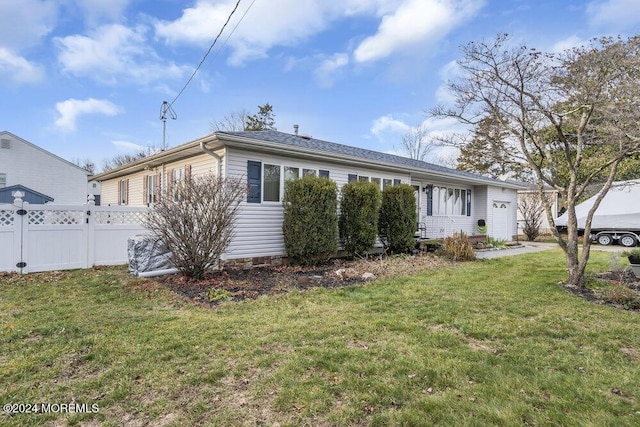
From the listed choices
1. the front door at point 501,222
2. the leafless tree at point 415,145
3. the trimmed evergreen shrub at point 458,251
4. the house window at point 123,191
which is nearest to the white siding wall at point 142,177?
the house window at point 123,191

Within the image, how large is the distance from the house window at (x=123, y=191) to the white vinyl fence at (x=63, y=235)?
22.1 feet

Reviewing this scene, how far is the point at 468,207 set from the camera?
597 inches

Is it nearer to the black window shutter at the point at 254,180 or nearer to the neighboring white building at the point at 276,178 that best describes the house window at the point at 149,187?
the neighboring white building at the point at 276,178

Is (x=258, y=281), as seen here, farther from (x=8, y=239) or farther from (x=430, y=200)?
(x=430, y=200)

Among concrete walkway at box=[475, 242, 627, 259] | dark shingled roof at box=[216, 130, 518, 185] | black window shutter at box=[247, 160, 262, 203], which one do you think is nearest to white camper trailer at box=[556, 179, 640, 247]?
concrete walkway at box=[475, 242, 627, 259]

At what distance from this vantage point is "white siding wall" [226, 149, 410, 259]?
762cm

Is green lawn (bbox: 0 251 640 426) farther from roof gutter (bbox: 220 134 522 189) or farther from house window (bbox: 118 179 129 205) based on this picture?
house window (bbox: 118 179 129 205)

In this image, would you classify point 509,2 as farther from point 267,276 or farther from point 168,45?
point 168,45

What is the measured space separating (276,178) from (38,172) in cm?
2094

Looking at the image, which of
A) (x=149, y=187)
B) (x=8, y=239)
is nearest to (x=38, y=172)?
(x=149, y=187)

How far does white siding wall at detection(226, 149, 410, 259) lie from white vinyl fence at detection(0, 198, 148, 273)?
8.23 feet

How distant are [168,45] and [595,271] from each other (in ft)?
39.7

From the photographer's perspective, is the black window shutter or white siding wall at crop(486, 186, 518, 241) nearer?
the black window shutter

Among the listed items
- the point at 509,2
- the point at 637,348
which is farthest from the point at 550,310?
the point at 509,2
